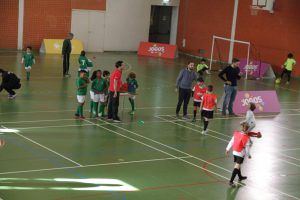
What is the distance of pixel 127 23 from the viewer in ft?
139

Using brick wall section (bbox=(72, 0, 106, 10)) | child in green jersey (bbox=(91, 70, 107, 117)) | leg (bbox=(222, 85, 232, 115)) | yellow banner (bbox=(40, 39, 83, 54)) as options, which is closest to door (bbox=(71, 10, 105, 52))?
brick wall section (bbox=(72, 0, 106, 10))

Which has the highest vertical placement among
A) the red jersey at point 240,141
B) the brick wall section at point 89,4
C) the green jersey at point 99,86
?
the brick wall section at point 89,4

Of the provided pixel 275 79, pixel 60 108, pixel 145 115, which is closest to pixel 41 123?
pixel 60 108

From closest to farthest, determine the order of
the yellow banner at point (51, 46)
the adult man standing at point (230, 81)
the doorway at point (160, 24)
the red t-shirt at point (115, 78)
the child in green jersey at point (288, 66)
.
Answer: the red t-shirt at point (115, 78)
the adult man standing at point (230, 81)
the child in green jersey at point (288, 66)
the yellow banner at point (51, 46)
the doorway at point (160, 24)

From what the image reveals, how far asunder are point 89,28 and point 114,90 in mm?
21953

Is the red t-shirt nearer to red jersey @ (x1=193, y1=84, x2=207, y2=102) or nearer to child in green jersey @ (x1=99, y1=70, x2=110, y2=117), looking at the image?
child in green jersey @ (x1=99, y1=70, x2=110, y2=117)

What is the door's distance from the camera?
4050cm

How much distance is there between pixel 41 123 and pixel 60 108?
8.31 ft

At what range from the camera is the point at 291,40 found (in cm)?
3578

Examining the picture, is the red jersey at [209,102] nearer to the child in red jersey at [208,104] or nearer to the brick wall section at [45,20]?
the child in red jersey at [208,104]

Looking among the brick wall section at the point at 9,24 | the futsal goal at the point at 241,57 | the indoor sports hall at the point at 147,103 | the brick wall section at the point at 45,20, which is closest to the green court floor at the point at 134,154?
the indoor sports hall at the point at 147,103

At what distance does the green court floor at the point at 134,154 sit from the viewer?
13.3m

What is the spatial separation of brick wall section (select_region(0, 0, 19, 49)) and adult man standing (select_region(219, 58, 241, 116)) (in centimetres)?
1976

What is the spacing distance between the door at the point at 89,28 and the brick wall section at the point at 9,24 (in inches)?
154
